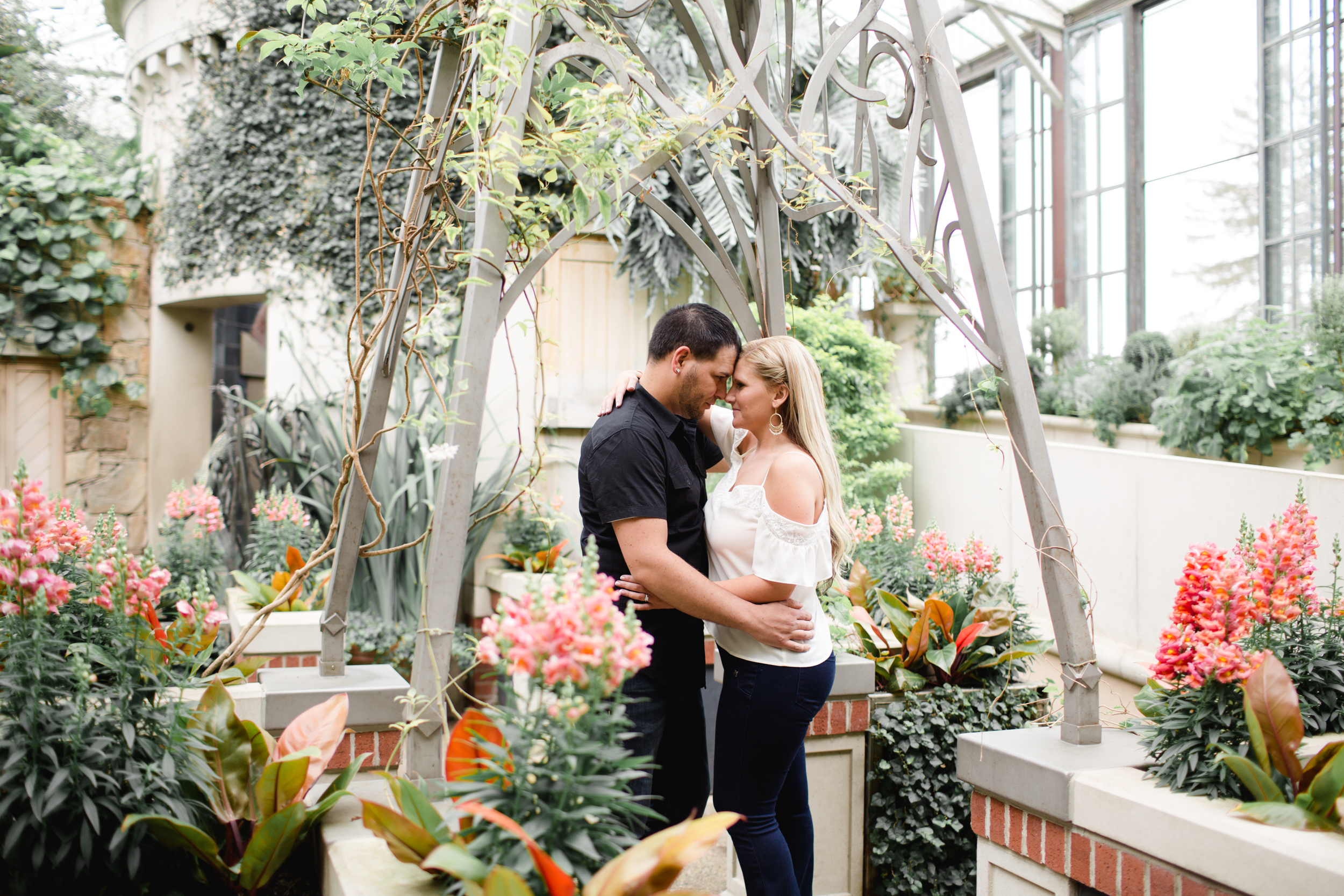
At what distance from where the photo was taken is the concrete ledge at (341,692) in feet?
7.03

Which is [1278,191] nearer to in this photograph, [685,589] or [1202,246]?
[1202,246]

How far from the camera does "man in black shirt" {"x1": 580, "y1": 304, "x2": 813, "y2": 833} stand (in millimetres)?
1860

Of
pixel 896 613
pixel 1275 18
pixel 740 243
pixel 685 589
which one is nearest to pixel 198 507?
pixel 740 243

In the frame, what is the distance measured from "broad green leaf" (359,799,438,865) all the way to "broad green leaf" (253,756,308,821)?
35 centimetres

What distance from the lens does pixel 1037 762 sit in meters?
1.94

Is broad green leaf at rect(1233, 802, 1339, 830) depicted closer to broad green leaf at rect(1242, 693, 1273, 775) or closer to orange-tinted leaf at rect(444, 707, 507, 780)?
broad green leaf at rect(1242, 693, 1273, 775)

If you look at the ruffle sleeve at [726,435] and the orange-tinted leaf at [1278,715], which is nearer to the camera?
the orange-tinted leaf at [1278,715]

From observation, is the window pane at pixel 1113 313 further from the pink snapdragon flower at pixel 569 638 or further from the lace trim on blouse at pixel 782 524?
the pink snapdragon flower at pixel 569 638

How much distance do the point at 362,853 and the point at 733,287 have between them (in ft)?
5.14

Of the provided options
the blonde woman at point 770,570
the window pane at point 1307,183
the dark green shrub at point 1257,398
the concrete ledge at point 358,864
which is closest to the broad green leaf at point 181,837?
the concrete ledge at point 358,864

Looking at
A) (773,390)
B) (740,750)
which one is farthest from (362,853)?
(773,390)

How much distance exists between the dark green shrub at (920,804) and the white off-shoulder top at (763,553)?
0.94m

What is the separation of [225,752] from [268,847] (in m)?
0.24

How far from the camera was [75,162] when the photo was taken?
22.5ft
